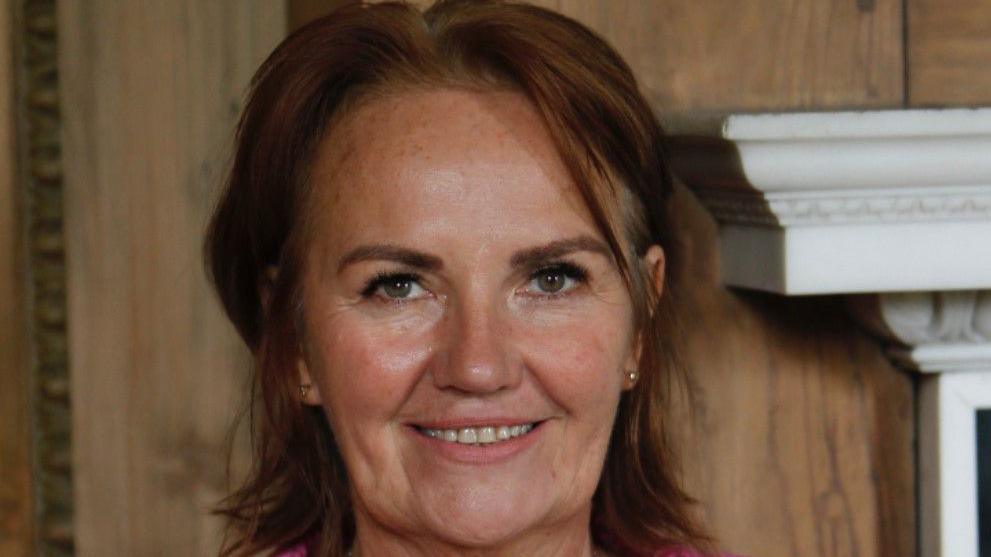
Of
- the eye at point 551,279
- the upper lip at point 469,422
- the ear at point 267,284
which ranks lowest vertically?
the upper lip at point 469,422

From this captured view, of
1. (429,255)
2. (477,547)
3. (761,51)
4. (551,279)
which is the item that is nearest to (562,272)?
(551,279)

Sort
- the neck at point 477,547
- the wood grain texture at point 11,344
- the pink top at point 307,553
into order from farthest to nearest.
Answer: the wood grain texture at point 11,344 < the pink top at point 307,553 < the neck at point 477,547

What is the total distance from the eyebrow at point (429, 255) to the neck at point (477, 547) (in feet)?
0.74

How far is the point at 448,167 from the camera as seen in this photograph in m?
1.35

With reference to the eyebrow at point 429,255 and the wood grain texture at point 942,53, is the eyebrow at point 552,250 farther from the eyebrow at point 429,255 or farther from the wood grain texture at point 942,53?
the wood grain texture at point 942,53

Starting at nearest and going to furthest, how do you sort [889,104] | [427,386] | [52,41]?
[427,386] → [889,104] → [52,41]

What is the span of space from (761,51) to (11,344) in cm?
81

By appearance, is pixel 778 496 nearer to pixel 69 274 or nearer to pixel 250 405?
pixel 250 405

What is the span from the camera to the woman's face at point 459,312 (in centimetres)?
134

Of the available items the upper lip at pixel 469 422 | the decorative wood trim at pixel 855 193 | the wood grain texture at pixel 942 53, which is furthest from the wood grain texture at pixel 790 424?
the upper lip at pixel 469 422

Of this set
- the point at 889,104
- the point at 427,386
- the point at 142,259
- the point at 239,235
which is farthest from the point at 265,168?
the point at 889,104

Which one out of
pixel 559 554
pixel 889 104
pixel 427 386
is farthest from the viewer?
pixel 889 104

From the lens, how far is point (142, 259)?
5.90ft

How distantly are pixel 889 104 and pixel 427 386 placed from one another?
21.4 inches
